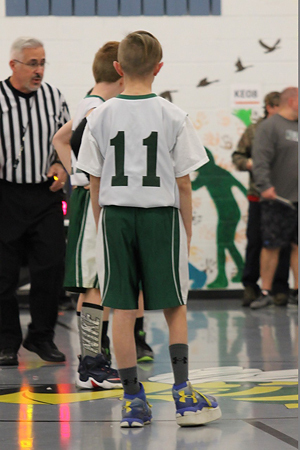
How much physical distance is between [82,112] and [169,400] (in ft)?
4.30

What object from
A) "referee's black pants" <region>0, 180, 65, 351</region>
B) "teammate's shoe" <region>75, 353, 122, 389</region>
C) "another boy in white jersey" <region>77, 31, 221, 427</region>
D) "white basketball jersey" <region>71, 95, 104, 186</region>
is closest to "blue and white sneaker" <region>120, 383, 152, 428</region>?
"another boy in white jersey" <region>77, 31, 221, 427</region>

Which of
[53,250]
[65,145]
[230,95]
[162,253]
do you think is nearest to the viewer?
[162,253]

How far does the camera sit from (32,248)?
424 cm

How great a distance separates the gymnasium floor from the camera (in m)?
2.57

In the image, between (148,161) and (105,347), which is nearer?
(148,161)

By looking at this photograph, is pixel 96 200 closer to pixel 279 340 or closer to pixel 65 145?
pixel 65 145

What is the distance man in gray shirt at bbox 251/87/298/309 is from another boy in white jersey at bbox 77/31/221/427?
358 centimetres

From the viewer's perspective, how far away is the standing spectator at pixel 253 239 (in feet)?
21.9

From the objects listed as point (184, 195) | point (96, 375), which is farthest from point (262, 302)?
point (184, 195)

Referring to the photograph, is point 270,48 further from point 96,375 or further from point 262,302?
point 96,375

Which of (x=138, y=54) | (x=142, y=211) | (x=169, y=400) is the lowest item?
(x=169, y=400)

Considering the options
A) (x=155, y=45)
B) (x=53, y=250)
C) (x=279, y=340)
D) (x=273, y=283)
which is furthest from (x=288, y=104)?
(x=155, y=45)

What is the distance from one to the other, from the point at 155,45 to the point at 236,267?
449 centimetres

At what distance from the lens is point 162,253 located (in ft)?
9.18
